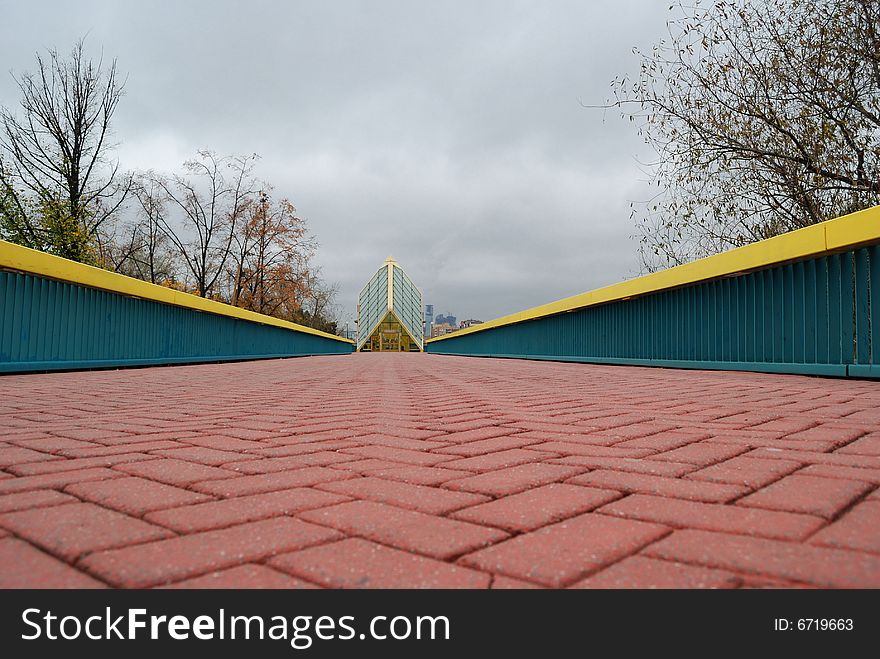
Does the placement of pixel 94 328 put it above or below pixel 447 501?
above

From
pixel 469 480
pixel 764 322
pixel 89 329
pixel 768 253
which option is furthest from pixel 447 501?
pixel 89 329

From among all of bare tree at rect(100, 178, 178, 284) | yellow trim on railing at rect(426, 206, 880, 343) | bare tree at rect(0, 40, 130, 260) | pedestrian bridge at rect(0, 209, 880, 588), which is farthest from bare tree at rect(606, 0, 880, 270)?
bare tree at rect(100, 178, 178, 284)

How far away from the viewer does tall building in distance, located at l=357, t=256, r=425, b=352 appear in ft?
204

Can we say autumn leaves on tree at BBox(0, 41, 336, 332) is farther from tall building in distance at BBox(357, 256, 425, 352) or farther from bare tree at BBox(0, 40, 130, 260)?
tall building in distance at BBox(357, 256, 425, 352)

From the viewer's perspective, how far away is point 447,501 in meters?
1.39

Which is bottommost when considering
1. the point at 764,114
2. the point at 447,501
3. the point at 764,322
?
the point at 447,501

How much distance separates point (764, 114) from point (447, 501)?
316 inches

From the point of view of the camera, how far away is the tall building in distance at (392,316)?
62.1 m

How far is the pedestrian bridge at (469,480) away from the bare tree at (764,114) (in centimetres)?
301

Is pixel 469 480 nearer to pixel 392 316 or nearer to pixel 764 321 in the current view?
pixel 764 321
